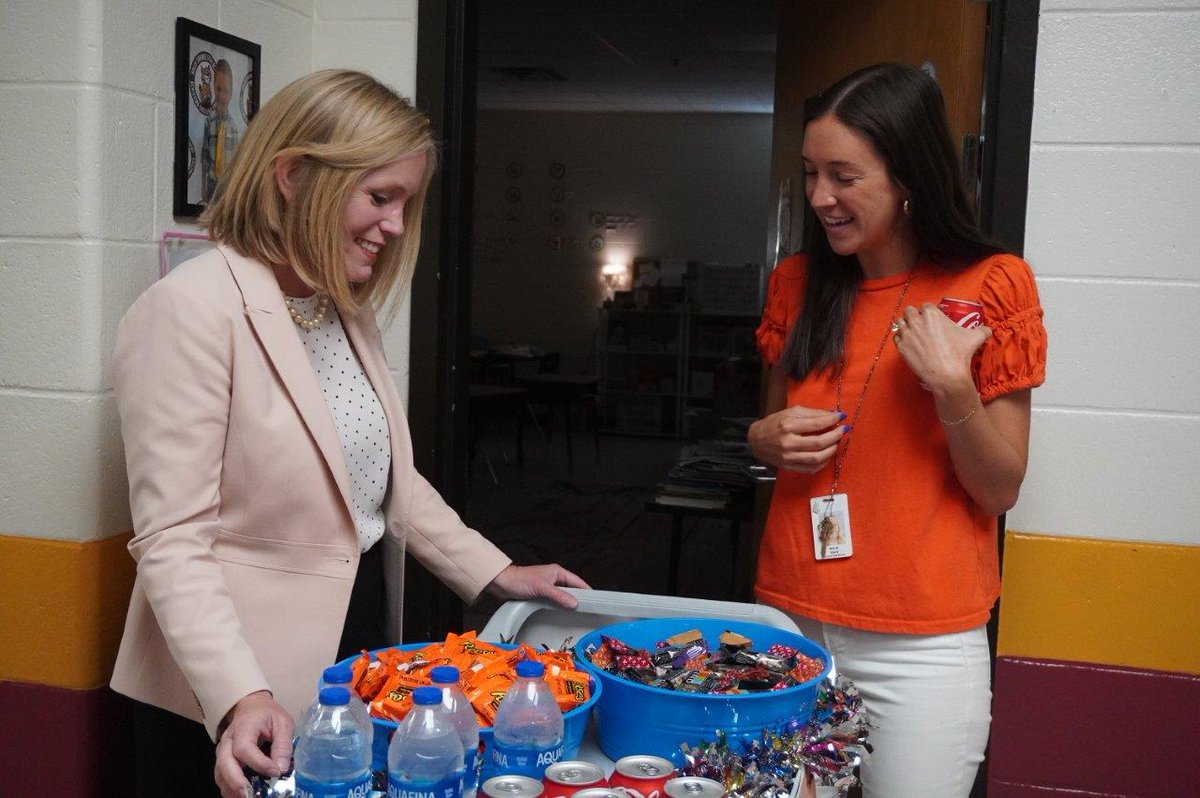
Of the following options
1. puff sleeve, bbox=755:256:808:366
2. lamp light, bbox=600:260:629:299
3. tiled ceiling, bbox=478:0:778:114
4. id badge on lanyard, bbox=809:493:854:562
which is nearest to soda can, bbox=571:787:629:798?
id badge on lanyard, bbox=809:493:854:562

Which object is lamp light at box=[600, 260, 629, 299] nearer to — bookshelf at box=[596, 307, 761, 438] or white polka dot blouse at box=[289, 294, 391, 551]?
bookshelf at box=[596, 307, 761, 438]

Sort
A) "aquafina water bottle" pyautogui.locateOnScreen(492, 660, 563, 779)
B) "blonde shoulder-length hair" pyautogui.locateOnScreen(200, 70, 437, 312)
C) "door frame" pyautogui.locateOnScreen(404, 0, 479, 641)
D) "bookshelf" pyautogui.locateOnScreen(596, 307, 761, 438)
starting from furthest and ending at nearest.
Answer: "bookshelf" pyautogui.locateOnScreen(596, 307, 761, 438), "door frame" pyautogui.locateOnScreen(404, 0, 479, 641), "blonde shoulder-length hair" pyautogui.locateOnScreen(200, 70, 437, 312), "aquafina water bottle" pyautogui.locateOnScreen(492, 660, 563, 779)

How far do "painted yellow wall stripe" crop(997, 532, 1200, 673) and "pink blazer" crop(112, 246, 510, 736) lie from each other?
1452mm

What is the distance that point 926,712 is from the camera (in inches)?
66.9

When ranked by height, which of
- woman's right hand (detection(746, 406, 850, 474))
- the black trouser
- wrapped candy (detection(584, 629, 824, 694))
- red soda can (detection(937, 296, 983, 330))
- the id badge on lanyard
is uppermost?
red soda can (detection(937, 296, 983, 330))

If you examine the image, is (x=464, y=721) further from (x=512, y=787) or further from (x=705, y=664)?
(x=705, y=664)

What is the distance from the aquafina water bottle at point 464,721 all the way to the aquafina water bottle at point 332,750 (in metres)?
0.10

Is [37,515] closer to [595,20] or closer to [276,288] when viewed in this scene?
[276,288]

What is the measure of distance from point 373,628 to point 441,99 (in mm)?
1272

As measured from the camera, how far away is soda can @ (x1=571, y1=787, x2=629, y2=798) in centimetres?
113

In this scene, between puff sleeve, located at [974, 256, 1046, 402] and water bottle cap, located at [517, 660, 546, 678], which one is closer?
water bottle cap, located at [517, 660, 546, 678]

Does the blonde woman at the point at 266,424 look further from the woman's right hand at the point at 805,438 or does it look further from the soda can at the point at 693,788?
the woman's right hand at the point at 805,438

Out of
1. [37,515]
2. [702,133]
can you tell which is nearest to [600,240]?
[702,133]

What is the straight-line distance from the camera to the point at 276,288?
5.14 feet
